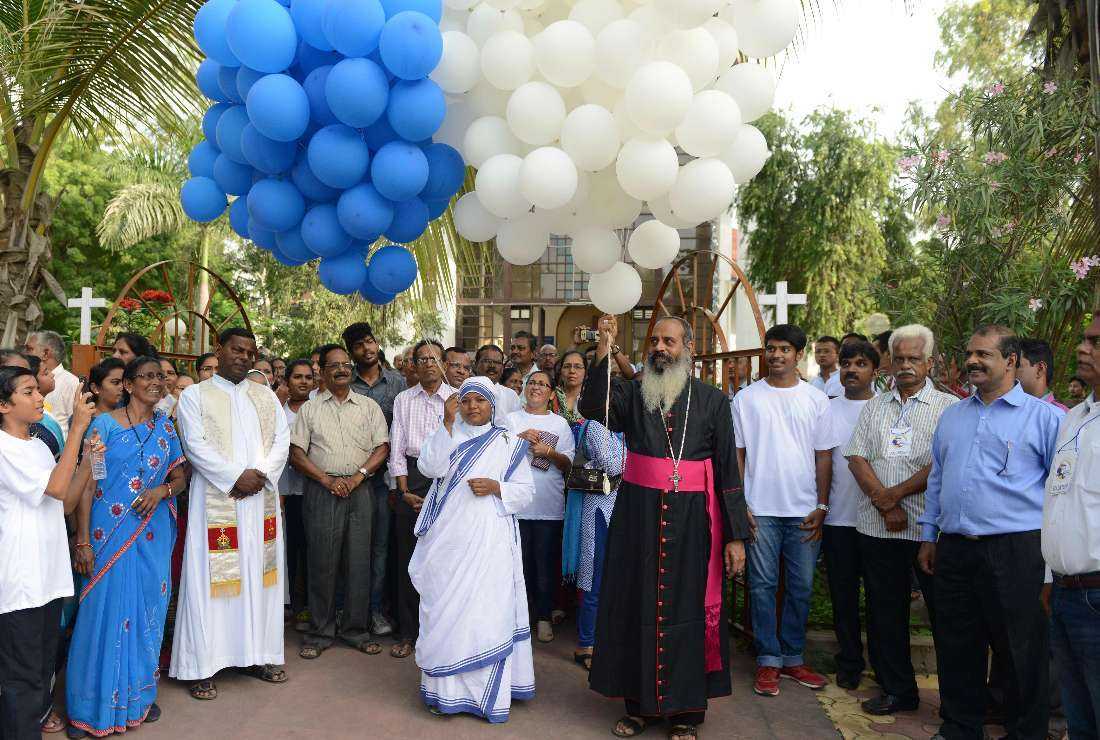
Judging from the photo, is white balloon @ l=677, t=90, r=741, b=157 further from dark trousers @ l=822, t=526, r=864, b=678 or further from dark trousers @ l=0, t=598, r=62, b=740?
dark trousers @ l=0, t=598, r=62, b=740

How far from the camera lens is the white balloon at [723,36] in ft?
→ 13.3

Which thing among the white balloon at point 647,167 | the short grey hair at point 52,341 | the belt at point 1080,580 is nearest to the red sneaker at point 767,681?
the belt at point 1080,580

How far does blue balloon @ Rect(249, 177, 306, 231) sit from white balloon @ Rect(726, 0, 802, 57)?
219cm

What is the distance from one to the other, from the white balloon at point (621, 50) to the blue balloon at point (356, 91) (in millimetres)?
956

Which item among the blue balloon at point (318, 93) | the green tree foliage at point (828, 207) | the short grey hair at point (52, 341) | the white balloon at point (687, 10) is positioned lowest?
the short grey hair at point (52, 341)

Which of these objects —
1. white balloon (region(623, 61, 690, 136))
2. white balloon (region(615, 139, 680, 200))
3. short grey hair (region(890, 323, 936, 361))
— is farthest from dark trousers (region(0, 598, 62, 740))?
short grey hair (region(890, 323, 936, 361))

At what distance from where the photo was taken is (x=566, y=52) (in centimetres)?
380

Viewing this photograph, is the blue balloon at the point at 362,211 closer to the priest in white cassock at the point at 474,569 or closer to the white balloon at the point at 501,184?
the white balloon at the point at 501,184

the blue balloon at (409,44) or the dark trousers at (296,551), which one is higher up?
the blue balloon at (409,44)

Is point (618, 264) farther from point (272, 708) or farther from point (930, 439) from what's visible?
point (272, 708)

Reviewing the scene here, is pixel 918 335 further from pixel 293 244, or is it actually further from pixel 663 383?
pixel 293 244

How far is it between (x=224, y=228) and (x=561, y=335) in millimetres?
7926

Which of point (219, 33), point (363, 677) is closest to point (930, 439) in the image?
point (363, 677)

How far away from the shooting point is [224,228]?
1805 cm
